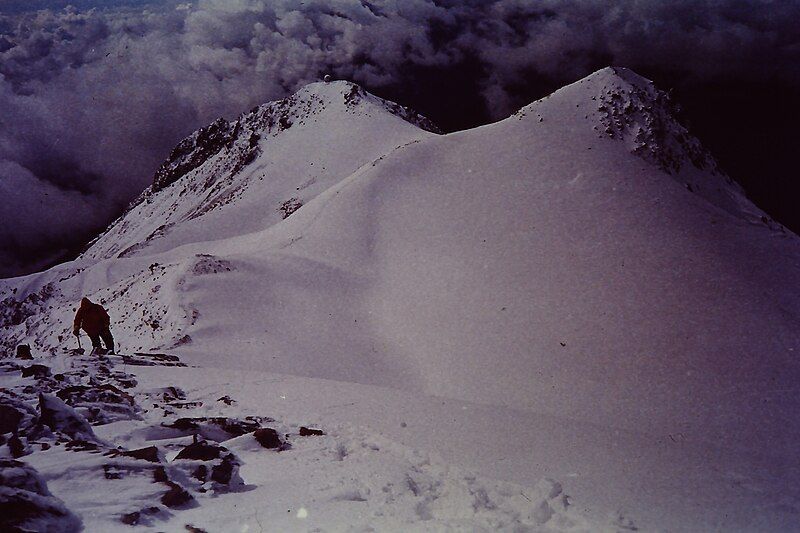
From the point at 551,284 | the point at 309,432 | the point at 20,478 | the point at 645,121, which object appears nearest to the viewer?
the point at 20,478

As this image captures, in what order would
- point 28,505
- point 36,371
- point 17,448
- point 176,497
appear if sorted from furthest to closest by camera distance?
1. point 36,371
2. point 17,448
3. point 176,497
4. point 28,505

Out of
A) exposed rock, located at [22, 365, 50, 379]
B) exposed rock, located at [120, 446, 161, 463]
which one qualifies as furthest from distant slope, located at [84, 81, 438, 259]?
exposed rock, located at [120, 446, 161, 463]

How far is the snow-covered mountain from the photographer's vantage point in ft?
29.8

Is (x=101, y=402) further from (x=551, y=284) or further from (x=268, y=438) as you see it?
(x=551, y=284)

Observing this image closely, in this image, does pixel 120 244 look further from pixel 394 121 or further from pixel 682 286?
pixel 682 286

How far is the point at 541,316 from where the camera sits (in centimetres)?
1872

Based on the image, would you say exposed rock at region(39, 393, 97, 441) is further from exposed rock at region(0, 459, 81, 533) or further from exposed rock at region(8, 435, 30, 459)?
exposed rock at region(0, 459, 81, 533)

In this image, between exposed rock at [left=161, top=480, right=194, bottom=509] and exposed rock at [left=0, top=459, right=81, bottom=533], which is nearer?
exposed rock at [left=0, top=459, right=81, bottom=533]

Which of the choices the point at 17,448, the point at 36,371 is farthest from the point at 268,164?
the point at 17,448

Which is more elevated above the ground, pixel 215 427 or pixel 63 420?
pixel 63 420

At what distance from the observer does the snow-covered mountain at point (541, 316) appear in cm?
909

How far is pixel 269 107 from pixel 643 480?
92.0 meters

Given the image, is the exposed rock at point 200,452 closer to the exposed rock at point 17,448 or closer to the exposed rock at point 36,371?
the exposed rock at point 17,448

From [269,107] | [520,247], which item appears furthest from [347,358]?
[269,107]
